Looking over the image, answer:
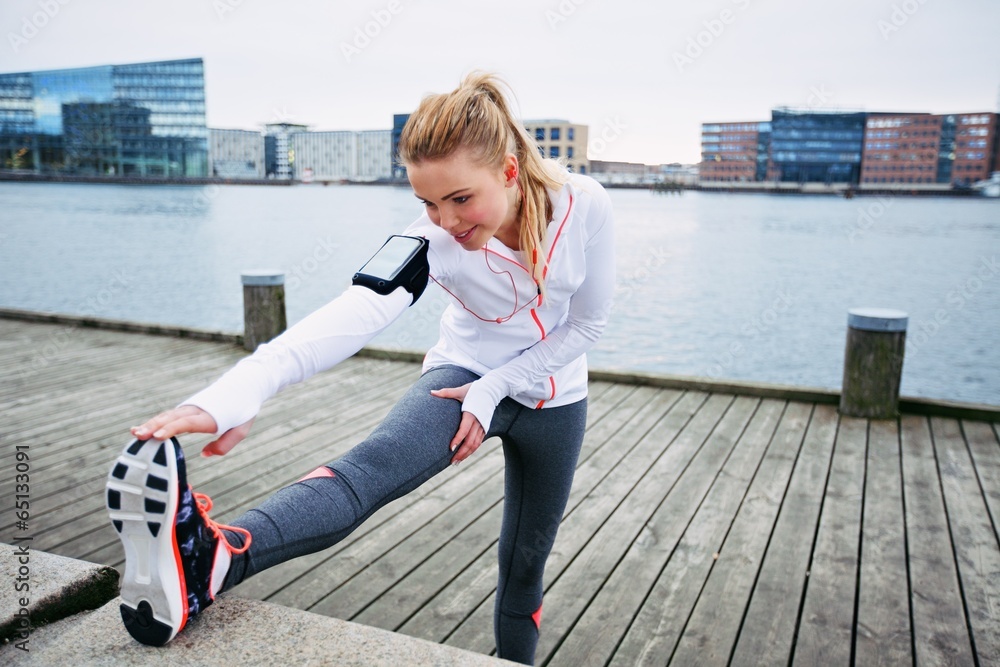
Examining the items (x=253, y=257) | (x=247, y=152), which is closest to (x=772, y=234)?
(x=253, y=257)

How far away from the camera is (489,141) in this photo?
1.48 meters

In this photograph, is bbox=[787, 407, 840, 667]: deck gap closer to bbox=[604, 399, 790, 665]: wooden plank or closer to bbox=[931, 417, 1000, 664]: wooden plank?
bbox=[604, 399, 790, 665]: wooden plank

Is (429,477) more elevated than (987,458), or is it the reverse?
(429,477)

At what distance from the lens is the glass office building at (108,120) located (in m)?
77.3

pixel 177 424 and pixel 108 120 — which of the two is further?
pixel 108 120

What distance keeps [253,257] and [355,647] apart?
32.1 metres

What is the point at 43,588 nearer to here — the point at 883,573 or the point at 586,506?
the point at 586,506

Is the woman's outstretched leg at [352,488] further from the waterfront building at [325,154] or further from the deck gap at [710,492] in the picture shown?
the waterfront building at [325,154]

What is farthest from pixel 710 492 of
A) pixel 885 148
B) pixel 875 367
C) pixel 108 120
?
pixel 885 148

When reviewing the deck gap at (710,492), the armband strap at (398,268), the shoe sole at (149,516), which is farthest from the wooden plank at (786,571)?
the shoe sole at (149,516)

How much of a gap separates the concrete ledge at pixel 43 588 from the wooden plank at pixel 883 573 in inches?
86.2

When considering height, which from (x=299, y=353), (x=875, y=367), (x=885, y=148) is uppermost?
(x=885, y=148)

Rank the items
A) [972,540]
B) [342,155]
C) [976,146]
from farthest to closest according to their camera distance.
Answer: [976,146] < [342,155] < [972,540]

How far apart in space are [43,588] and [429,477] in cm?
103
